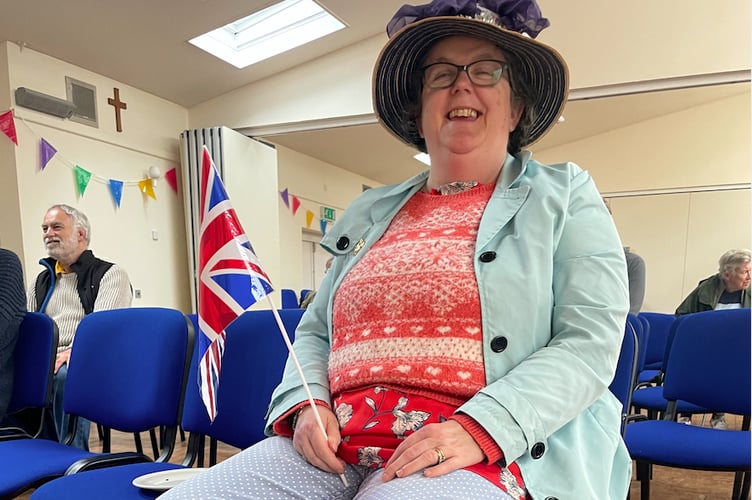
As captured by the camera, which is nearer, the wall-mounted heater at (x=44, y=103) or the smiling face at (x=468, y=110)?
the smiling face at (x=468, y=110)

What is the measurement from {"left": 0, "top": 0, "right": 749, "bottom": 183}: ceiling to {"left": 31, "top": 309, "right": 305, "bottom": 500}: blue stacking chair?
3213mm

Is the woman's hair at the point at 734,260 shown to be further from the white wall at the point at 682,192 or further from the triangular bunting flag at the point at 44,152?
the triangular bunting flag at the point at 44,152

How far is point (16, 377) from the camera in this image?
1900mm

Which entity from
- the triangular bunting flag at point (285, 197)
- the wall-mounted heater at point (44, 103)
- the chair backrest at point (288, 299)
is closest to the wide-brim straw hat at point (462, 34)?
the wall-mounted heater at point (44, 103)

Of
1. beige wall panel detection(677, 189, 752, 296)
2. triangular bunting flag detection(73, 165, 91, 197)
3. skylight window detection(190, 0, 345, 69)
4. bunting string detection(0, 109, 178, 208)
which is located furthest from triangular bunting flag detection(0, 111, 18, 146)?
beige wall panel detection(677, 189, 752, 296)

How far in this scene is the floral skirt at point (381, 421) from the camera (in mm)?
834

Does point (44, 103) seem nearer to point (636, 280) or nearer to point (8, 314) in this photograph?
point (8, 314)

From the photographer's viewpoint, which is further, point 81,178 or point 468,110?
point 81,178

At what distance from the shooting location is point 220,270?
1.01 m

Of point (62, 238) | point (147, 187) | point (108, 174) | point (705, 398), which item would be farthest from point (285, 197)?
point (705, 398)

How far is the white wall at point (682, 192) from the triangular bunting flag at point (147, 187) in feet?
18.4

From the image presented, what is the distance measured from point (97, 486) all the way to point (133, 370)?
0.46m

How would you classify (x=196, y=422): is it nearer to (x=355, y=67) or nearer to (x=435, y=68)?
(x=435, y=68)

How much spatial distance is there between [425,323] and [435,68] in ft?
1.84
